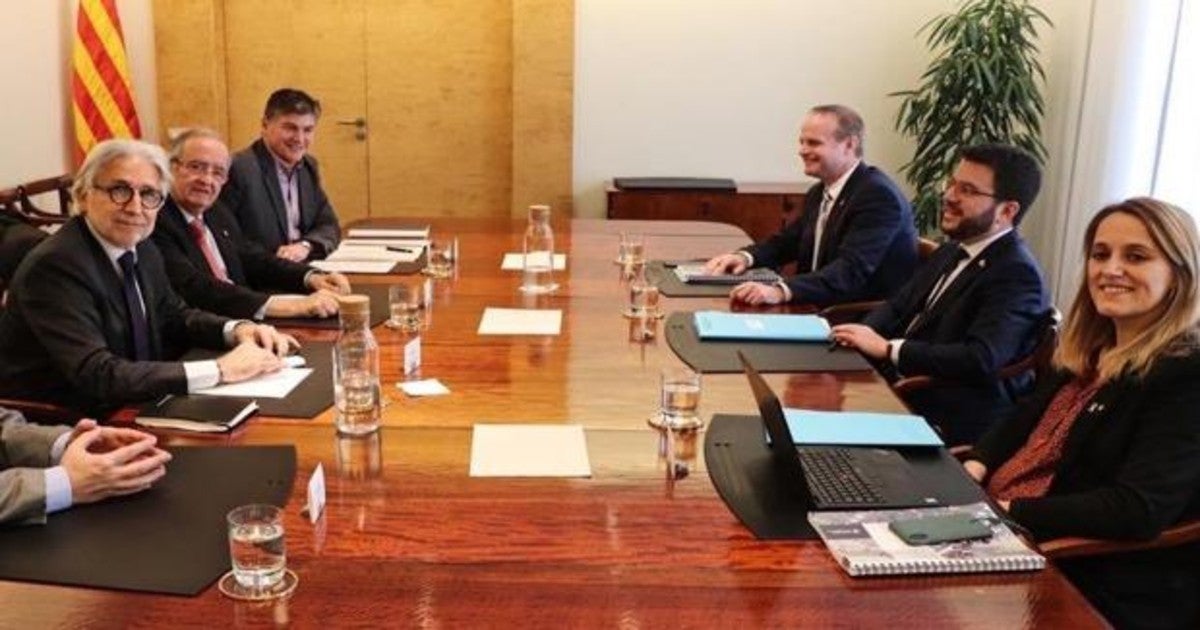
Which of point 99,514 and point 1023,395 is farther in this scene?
point 1023,395

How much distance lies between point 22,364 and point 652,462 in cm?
150

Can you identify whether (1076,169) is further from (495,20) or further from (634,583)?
(634,583)

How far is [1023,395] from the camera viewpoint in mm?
2943

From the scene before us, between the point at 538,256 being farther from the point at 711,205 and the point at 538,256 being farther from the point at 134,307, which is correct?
the point at 711,205

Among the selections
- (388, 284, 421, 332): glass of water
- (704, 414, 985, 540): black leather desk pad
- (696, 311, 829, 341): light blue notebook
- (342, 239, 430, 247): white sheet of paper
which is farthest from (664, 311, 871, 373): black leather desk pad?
(342, 239, 430, 247): white sheet of paper

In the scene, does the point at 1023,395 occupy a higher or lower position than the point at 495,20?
lower

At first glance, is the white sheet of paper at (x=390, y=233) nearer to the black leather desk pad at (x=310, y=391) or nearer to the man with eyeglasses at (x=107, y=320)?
the man with eyeglasses at (x=107, y=320)

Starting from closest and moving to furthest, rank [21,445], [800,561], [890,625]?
[890,625]
[800,561]
[21,445]

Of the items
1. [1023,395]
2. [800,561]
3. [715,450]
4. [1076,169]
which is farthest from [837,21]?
[800,561]

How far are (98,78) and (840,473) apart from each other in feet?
15.5

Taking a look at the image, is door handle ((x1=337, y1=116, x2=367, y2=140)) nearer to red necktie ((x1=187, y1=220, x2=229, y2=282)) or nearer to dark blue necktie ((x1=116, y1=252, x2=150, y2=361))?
red necktie ((x1=187, y1=220, x2=229, y2=282))

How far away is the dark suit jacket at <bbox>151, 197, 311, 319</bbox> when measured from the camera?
2.95 meters

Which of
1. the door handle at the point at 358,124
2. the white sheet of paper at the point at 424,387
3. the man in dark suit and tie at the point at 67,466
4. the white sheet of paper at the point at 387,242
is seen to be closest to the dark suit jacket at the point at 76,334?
the man in dark suit and tie at the point at 67,466

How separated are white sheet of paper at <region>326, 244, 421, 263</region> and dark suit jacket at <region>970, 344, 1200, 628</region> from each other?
226 centimetres
